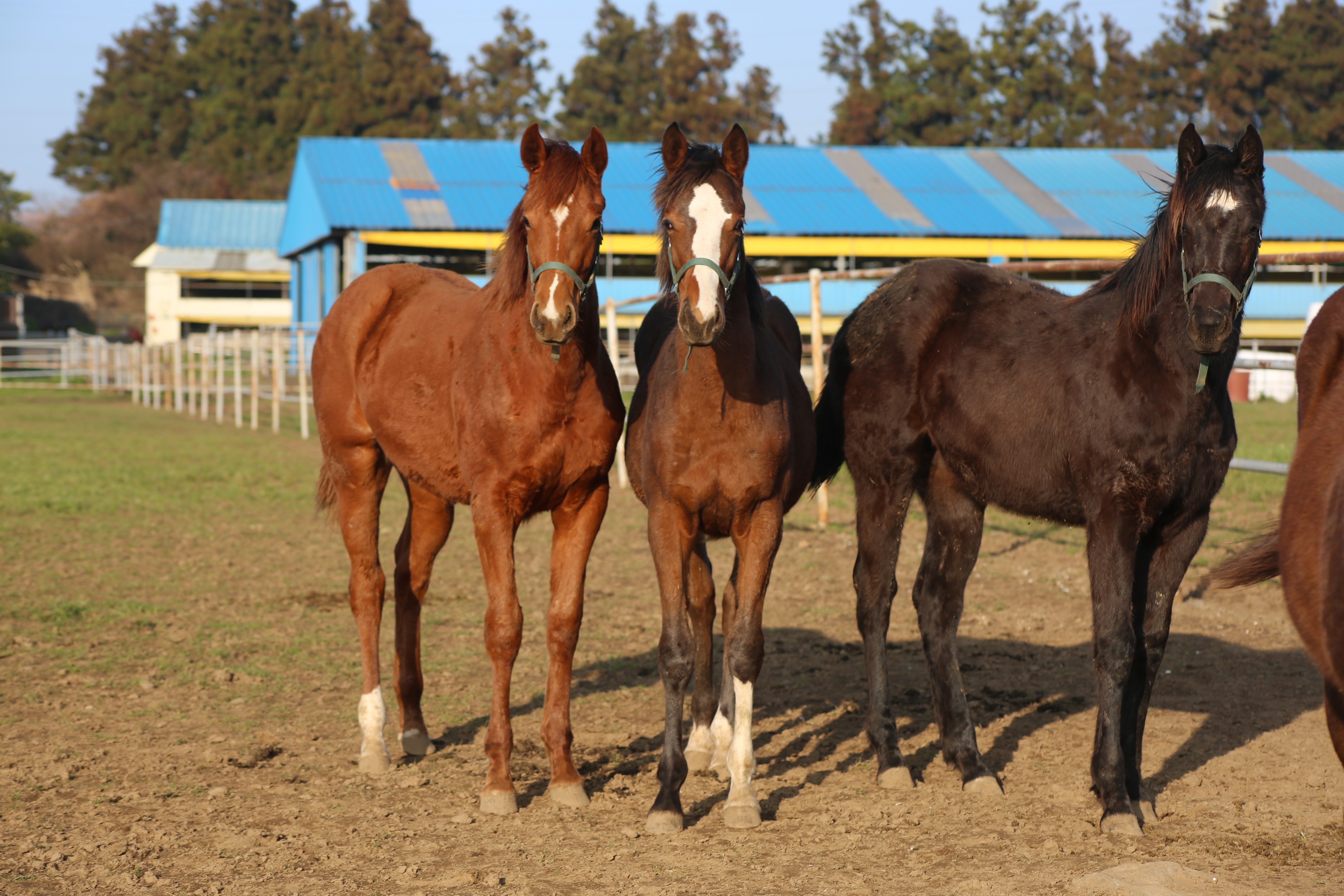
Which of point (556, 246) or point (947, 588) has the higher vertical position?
point (556, 246)

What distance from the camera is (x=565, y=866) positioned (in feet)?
11.0

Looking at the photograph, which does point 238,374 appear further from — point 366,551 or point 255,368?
point 366,551

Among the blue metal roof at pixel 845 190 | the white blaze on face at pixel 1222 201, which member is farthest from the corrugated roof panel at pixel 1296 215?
the white blaze on face at pixel 1222 201

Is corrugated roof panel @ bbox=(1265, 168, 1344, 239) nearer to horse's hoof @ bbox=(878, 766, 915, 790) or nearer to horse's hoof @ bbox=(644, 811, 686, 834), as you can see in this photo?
horse's hoof @ bbox=(878, 766, 915, 790)

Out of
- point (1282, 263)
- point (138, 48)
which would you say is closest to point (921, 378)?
point (1282, 263)

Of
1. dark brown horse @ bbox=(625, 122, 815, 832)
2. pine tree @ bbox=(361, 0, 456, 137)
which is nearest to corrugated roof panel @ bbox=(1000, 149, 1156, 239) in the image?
dark brown horse @ bbox=(625, 122, 815, 832)

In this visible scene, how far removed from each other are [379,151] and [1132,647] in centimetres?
3131

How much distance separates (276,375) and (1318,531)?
18.5 metres

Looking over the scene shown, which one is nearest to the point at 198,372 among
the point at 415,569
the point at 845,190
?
the point at 845,190

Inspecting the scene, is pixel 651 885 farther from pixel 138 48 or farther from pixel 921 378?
pixel 138 48

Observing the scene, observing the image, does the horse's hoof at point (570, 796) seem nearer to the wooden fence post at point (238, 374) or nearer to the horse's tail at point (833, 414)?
the horse's tail at point (833, 414)

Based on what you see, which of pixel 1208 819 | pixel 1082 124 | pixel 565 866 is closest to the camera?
pixel 565 866

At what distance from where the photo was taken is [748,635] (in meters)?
3.87

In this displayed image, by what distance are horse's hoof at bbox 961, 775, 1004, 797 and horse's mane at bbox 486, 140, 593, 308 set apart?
2.35m
